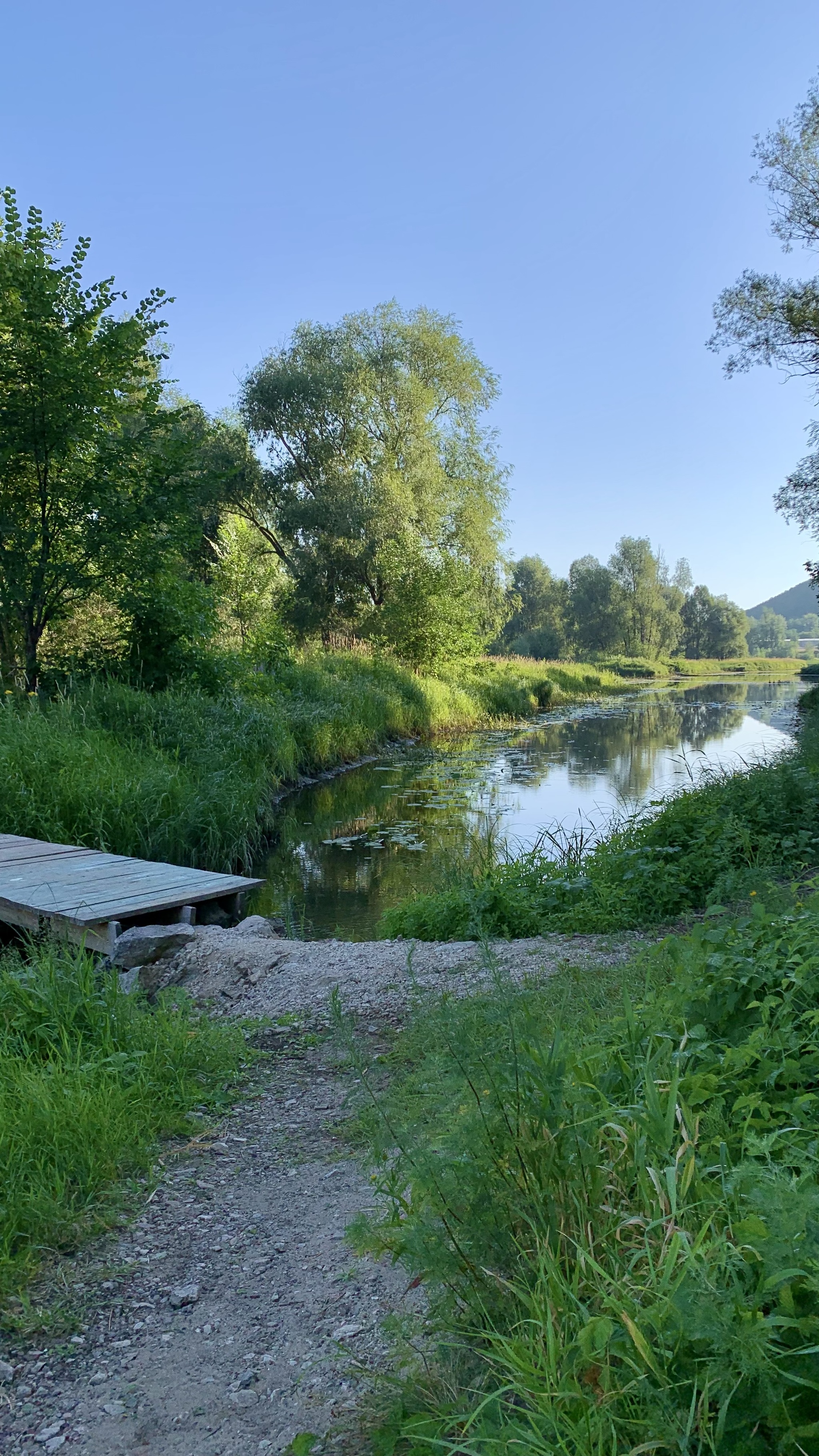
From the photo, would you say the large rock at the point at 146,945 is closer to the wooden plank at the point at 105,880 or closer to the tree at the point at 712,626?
the wooden plank at the point at 105,880

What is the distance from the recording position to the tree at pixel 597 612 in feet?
249

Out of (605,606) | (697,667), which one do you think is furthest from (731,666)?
(605,606)

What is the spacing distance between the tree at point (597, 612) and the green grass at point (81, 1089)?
7311cm

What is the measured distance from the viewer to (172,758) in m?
10.2

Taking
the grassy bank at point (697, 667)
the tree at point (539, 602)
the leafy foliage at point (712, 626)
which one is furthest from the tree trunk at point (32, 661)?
the leafy foliage at point (712, 626)

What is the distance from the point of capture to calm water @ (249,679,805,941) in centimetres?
853

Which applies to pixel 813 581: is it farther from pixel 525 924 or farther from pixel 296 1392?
pixel 296 1392

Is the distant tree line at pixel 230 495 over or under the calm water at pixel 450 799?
over

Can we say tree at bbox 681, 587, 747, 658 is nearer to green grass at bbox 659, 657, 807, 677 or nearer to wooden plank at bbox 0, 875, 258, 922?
green grass at bbox 659, 657, 807, 677

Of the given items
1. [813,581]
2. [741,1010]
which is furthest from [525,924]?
[813,581]

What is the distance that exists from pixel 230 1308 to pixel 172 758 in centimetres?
817

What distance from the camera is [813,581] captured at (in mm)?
17500

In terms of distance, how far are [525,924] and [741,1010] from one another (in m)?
3.32

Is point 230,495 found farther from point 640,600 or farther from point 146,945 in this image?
point 640,600
